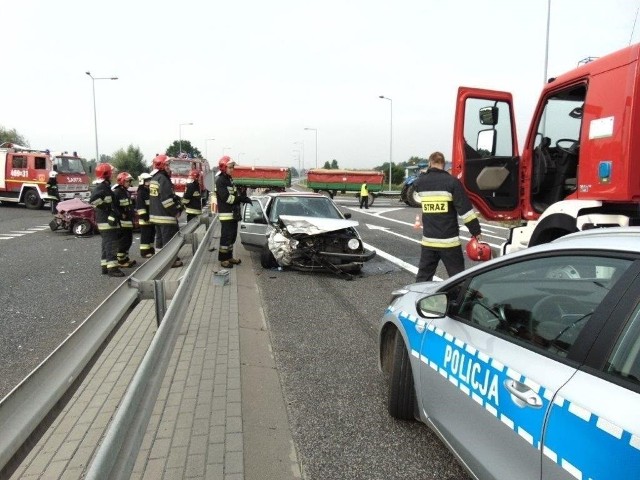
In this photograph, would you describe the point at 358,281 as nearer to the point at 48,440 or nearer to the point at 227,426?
the point at 227,426

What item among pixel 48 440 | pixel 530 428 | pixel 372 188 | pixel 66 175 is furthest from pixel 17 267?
pixel 372 188

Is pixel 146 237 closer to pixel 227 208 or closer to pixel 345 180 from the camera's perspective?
pixel 227 208

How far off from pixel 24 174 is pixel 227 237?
1813 centimetres

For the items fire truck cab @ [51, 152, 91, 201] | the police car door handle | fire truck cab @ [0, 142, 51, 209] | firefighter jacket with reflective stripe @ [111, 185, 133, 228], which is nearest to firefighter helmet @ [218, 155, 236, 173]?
firefighter jacket with reflective stripe @ [111, 185, 133, 228]

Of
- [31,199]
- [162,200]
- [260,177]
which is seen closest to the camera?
[162,200]

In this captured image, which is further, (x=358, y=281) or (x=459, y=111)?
(x=358, y=281)

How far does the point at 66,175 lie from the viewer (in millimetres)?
22828

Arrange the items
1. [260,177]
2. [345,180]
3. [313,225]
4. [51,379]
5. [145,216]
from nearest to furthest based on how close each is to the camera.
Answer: [51,379] < [313,225] < [145,216] < [345,180] < [260,177]

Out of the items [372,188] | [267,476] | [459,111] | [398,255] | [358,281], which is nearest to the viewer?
[267,476]

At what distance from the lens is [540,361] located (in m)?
1.99

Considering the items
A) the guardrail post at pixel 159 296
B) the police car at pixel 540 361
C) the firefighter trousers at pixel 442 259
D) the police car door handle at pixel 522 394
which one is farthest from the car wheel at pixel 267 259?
the police car door handle at pixel 522 394

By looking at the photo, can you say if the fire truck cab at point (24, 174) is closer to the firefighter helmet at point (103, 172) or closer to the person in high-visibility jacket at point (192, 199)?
the person in high-visibility jacket at point (192, 199)

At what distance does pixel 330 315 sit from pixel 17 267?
6.78 meters

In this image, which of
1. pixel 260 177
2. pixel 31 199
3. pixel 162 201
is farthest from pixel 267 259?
pixel 260 177
